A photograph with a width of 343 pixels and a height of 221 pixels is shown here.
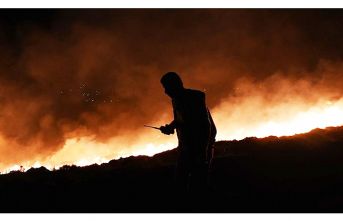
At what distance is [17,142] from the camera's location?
82.7ft

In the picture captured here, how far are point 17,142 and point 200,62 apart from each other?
467 inches

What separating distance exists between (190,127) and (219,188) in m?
2.14

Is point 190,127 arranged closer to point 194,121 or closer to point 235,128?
point 194,121

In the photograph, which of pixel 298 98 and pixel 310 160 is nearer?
pixel 310 160

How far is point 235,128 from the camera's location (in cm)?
2148

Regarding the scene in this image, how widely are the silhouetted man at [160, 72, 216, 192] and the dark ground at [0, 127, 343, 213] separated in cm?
45

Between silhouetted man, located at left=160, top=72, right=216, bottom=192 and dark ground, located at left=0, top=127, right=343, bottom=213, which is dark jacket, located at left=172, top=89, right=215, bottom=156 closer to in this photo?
silhouetted man, located at left=160, top=72, right=216, bottom=192

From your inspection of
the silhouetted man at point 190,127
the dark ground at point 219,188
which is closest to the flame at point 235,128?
the dark ground at point 219,188

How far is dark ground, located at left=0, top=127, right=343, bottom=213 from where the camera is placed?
599cm

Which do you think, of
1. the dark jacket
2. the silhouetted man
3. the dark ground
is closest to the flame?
the dark ground

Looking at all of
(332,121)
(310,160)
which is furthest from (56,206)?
(332,121)

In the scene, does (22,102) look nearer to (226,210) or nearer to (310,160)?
(310,160)

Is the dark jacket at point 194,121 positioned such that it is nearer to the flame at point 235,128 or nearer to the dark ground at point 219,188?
the dark ground at point 219,188

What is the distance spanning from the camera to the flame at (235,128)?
1756cm
